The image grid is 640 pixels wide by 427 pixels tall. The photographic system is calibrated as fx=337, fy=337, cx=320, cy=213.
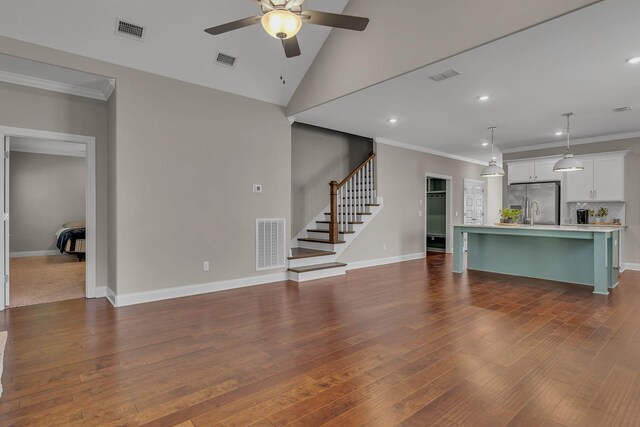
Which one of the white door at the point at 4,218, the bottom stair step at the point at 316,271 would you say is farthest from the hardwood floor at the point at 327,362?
the bottom stair step at the point at 316,271

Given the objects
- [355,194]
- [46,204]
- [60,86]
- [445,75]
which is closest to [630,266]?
[355,194]

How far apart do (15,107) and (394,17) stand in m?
4.55

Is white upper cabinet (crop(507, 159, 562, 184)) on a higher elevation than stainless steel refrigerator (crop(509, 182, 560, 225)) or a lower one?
higher

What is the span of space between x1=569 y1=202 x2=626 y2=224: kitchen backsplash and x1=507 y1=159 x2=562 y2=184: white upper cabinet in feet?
2.25

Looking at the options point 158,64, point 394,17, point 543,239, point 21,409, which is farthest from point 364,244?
point 21,409

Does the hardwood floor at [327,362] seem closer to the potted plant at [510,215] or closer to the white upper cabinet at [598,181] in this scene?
the potted plant at [510,215]

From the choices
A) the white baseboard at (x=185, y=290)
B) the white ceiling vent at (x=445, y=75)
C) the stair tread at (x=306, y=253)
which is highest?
the white ceiling vent at (x=445, y=75)

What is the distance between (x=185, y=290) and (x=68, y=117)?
267 centimetres

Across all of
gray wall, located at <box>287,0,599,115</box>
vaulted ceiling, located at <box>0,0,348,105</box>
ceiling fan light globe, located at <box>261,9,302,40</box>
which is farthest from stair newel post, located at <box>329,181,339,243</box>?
ceiling fan light globe, located at <box>261,9,302,40</box>

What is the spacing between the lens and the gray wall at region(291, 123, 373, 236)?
684 cm

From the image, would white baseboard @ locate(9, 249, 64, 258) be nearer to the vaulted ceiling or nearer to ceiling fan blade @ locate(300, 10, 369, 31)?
the vaulted ceiling

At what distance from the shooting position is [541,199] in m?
7.53

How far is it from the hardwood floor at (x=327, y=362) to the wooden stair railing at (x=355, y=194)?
2622 millimetres

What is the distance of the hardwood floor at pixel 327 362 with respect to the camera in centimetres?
192
